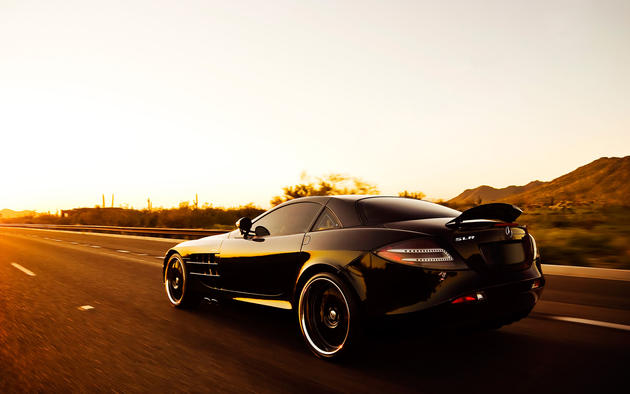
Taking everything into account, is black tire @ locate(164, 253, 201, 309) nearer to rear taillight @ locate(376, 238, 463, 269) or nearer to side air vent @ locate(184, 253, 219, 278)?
side air vent @ locate(184, 253, 219, 278)

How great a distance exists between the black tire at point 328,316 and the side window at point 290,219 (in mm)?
682

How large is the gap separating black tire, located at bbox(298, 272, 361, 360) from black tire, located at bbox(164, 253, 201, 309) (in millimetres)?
2258

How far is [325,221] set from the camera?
14.4ft

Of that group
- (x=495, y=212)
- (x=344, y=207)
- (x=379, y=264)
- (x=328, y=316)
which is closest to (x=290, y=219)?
(x=344, y=207)

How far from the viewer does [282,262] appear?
4.48 meters

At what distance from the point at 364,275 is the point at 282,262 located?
1.10m

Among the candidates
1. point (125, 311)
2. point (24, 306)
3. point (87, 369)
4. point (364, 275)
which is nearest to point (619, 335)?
point (364, 275)

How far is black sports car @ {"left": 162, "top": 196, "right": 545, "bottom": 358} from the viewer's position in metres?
3.39

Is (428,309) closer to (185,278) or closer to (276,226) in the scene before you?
(276,226)

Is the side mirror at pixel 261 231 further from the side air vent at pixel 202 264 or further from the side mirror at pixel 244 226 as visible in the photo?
the side air vent at pixel 202 264

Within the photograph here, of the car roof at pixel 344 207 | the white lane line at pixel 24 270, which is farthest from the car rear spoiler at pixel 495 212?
the white lane line at pixel 24 270

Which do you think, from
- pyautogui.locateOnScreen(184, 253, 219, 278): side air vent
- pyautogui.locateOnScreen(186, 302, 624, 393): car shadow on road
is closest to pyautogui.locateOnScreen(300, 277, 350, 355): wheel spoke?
pyautogui.locateOnScreen(186, 302, 624, 393): car shadow on road

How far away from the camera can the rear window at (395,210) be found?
405cm

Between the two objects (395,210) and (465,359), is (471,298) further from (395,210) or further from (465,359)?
(395,210)
